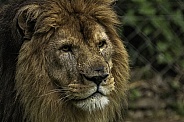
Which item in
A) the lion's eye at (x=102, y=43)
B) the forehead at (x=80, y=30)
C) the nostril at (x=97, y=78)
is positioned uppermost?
the forehead at (x=80, y=30)

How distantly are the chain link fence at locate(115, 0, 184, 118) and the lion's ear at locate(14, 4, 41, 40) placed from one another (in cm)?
285

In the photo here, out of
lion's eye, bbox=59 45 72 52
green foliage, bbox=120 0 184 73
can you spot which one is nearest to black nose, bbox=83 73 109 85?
lion's eye, bbox=59 45 72 52

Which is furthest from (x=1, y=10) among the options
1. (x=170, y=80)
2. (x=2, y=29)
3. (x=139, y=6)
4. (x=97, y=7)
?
(x=170, y=80)

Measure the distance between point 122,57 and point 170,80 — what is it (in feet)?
9.68

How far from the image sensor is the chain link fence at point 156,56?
673 centimetres

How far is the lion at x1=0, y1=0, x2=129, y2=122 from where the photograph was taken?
3.83 m

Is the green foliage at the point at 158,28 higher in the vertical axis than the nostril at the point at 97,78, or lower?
lower

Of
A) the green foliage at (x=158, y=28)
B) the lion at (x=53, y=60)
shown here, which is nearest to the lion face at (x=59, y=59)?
the lion at (x=53, y=60)

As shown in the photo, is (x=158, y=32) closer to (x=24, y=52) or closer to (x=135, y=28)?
(x=135, y=28)

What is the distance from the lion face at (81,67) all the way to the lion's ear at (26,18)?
0.49 feet

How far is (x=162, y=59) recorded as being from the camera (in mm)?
6906

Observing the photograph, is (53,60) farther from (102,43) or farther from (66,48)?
(102,43)

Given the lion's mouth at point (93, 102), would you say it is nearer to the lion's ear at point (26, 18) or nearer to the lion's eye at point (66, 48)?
the lion's eye at point (66, 48)

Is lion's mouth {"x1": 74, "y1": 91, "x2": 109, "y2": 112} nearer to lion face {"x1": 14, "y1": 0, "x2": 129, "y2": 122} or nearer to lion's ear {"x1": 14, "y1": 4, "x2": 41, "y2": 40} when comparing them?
lion face {"x1": 14, "y1": 0, "x2": 129, "y2": 122}
